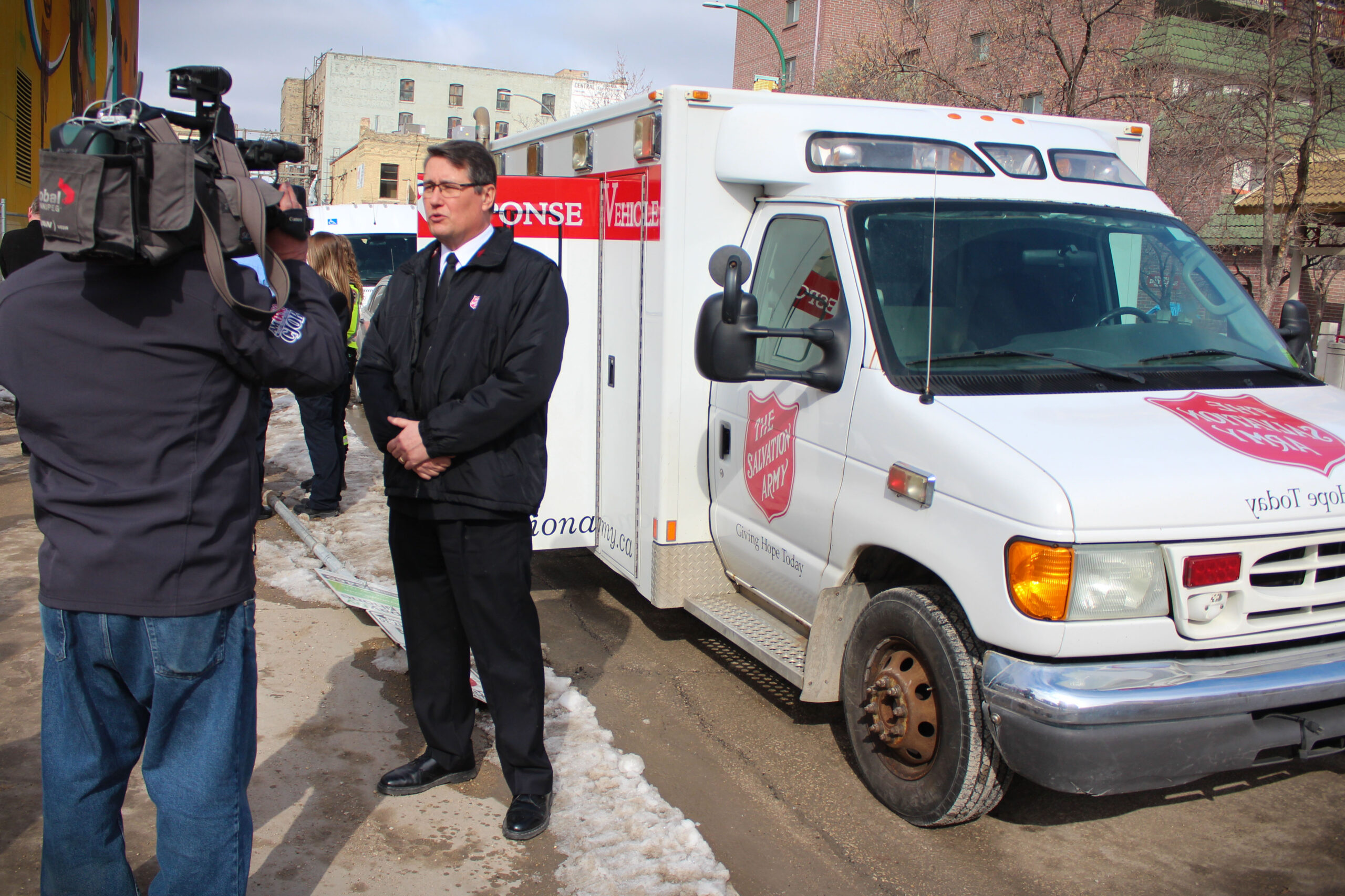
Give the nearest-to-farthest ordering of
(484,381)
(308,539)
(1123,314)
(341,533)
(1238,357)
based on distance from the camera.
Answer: (484,381) → (1238,357) → (1123,314) → (308,539) → (341,533)

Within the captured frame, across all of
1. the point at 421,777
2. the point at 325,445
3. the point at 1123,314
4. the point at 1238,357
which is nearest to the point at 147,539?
the point at 421,777

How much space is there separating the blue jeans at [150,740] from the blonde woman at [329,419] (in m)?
5.27

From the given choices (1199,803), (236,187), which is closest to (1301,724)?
(1199,803)

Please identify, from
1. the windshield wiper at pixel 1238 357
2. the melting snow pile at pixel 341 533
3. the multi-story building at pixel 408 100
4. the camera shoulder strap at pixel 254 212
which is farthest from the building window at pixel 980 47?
the multi-story building at pixel 408 100

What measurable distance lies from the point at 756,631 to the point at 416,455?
6.01ft

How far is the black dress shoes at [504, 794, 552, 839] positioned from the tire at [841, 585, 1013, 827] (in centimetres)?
116

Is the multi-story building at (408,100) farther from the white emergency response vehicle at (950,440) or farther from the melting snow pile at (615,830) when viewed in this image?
the melting snow pile at (615,830)

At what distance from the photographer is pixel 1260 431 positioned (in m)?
3.37

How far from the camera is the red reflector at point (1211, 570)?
3.08 metres

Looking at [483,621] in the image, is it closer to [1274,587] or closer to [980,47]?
[1274,587]

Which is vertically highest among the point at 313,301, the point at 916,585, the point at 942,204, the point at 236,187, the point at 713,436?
the point at 942,204

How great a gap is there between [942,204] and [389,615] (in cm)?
321

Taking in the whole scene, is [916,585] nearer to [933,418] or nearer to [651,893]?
[933,418]

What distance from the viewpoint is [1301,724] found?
316cm
